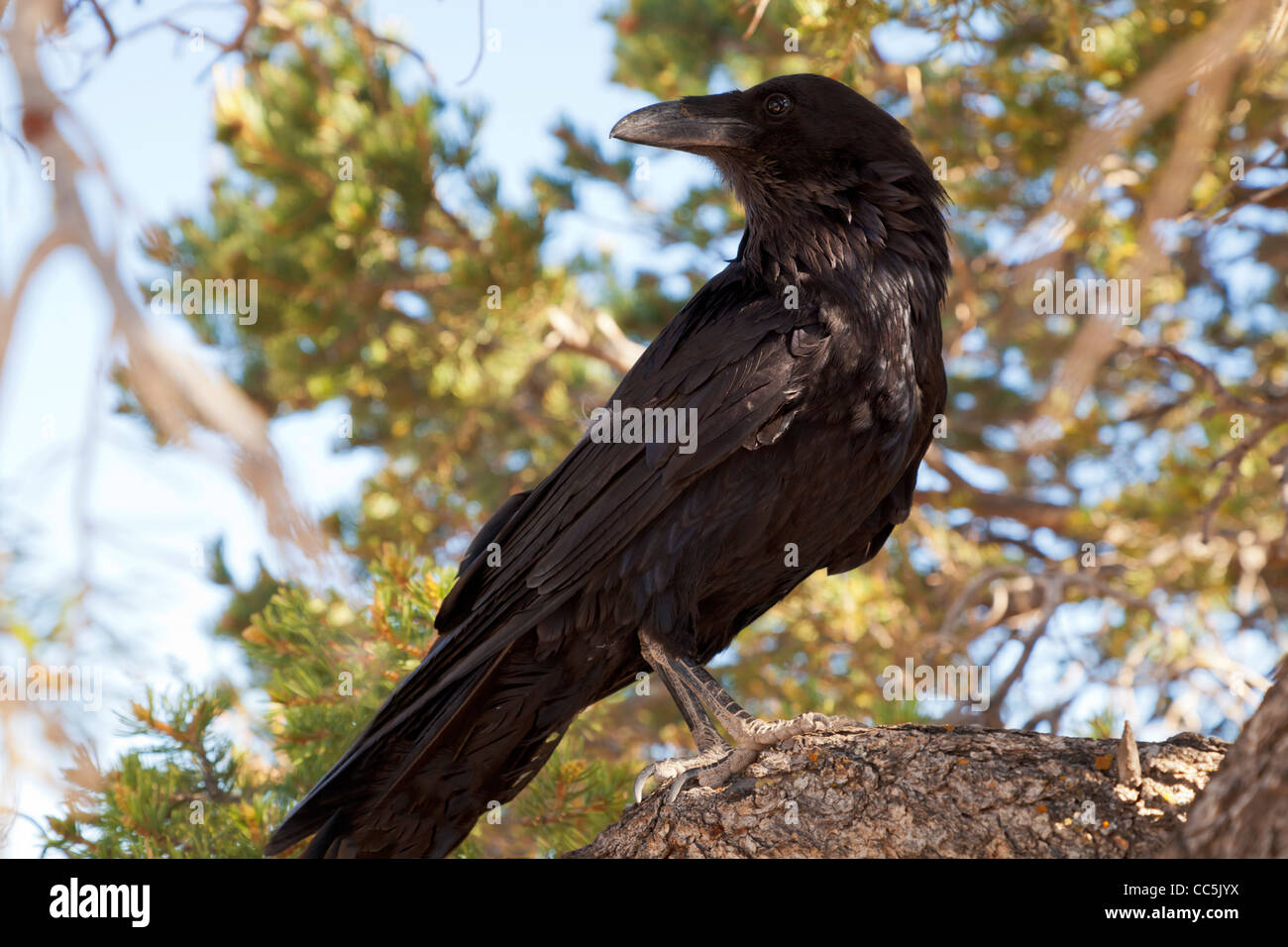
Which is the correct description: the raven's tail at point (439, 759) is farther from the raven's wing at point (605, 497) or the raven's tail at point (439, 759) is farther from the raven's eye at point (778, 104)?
the raven's eye at point (778, 104)

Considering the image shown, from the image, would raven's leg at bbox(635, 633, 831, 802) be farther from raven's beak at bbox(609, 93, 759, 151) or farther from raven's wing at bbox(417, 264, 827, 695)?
raven's beak at bbox(609, 93, 759, 151)

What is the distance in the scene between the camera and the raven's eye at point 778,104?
319 cm

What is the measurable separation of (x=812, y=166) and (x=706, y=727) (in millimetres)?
1637

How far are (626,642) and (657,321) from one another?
4.02 m

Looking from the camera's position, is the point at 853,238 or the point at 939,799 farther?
the point at 853,238

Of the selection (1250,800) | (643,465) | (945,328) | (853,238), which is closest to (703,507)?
(643,465)

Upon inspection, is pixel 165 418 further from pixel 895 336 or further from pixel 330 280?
pixel 330 280

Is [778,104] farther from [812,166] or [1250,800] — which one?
[1250,800]

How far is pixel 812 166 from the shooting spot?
318 cm

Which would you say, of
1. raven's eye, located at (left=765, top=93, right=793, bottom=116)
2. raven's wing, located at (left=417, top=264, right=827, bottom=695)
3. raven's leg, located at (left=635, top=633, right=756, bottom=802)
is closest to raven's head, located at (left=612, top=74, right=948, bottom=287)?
raven's eye, located at (left=765, top=93, right=793, bottom=116)

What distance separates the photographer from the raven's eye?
3.19m

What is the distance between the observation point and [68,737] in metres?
2.11

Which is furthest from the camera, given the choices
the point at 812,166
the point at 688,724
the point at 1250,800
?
the point at 812,166
